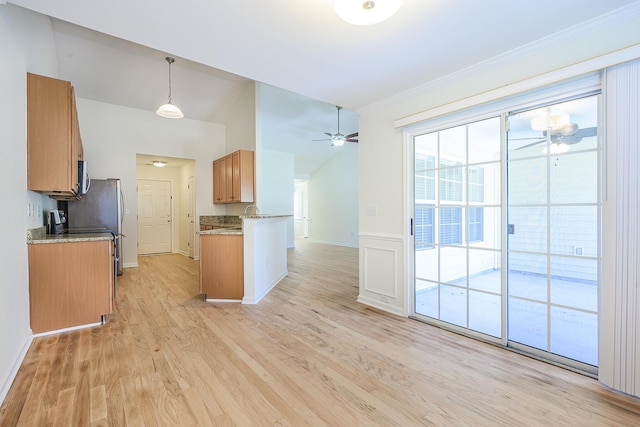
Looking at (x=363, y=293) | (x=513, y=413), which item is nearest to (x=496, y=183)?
(x=513, y=413)

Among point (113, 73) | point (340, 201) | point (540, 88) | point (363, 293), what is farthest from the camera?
point (340, 201)

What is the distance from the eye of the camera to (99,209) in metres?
4.73

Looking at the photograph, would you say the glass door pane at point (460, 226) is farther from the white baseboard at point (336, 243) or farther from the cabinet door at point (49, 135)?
the white baseboard at point (336, 243)

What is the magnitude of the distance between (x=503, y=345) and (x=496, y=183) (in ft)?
4.55

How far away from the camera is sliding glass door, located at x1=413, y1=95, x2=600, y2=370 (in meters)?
2.02

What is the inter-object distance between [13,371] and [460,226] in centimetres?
370

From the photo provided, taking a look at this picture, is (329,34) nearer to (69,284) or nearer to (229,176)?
(69,284)

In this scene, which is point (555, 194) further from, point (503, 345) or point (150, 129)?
point (150, 129)

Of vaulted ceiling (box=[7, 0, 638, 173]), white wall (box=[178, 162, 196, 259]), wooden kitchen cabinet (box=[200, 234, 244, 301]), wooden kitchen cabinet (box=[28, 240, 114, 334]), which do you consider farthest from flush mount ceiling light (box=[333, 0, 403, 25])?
white wall (box=[178, 162, 196, 259])

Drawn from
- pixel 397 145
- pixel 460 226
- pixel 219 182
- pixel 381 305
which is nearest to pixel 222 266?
pixel 381 305

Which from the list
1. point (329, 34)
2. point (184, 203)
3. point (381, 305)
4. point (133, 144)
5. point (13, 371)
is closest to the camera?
point (13, 371)

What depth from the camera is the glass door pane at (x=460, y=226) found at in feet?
8.10

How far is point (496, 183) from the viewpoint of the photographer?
2438mm

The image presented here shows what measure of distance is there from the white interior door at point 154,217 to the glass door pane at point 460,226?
679 cm
